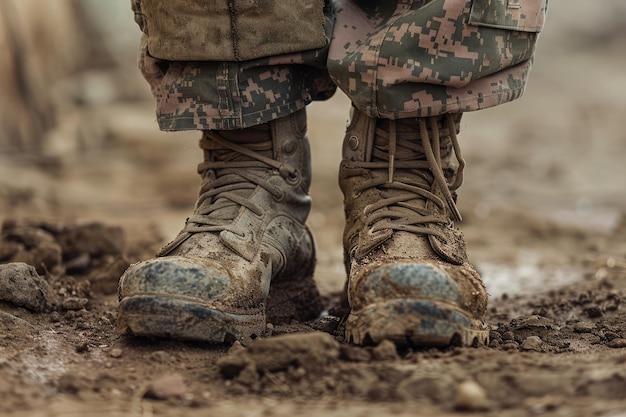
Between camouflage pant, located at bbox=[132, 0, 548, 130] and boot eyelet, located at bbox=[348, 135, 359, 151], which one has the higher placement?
camouflage pant, located at bbox=[132, 0, 548, 130]

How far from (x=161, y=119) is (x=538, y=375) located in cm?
96

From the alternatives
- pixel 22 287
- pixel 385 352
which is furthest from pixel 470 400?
pixel 22 287

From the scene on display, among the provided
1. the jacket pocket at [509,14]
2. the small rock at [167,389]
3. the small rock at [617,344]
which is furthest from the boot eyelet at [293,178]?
the small rock at [617,344]

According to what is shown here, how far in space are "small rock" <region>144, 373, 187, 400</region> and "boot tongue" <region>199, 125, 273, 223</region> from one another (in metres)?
0.52

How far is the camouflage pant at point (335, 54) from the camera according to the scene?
5.78 feet

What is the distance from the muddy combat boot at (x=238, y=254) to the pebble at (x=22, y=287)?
0.32 m

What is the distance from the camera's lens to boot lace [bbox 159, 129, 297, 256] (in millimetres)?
1902

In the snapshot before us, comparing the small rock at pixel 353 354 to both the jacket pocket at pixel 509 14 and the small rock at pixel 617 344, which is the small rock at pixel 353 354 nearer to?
the small rock at pixel 617 344

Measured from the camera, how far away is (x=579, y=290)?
2.46m

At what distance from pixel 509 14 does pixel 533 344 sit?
0.65 meters

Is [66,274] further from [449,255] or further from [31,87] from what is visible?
[31,87]

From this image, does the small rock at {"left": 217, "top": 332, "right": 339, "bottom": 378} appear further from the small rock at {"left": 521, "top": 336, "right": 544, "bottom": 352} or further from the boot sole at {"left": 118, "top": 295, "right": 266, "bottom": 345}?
the small rock at {"left": 521, "top": 336, "right": 544, "bottom": 352}

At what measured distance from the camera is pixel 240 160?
6.49ft

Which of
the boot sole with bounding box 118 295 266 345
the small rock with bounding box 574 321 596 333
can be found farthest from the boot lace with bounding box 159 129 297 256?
the small rock with bounding box 574 321 596 333
